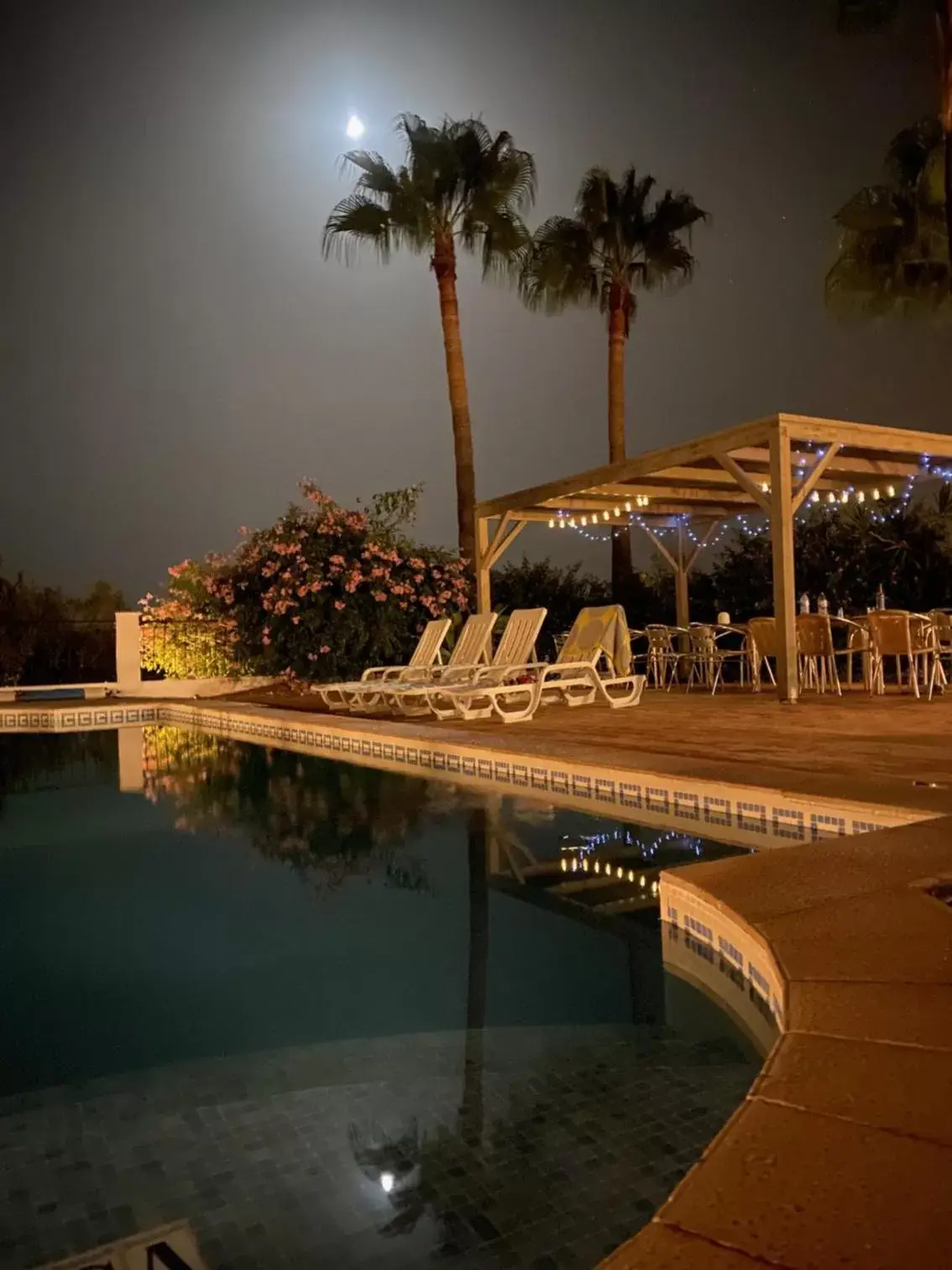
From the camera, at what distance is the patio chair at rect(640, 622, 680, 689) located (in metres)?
11.6

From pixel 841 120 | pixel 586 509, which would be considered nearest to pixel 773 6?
pixel 841 120

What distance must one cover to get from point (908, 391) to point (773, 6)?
413 inches

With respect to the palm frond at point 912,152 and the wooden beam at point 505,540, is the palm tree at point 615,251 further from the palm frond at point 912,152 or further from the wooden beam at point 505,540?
the wooden beam at point 505,540

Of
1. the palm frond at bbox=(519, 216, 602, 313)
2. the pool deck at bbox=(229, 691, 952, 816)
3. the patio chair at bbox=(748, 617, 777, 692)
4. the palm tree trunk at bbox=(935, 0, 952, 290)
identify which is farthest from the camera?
the palm frond at bbox=(519, 216, 602, 313)

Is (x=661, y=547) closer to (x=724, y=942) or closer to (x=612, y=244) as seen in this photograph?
(x=612, y=244)

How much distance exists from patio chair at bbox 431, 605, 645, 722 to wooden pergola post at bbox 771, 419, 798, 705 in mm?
1453

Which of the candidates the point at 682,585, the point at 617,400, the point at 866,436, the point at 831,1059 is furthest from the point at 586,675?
the point at 831,1059

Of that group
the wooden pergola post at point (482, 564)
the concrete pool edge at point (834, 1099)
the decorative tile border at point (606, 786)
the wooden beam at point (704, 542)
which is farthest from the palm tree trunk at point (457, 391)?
the concrete pool edge at point (834, 1099)

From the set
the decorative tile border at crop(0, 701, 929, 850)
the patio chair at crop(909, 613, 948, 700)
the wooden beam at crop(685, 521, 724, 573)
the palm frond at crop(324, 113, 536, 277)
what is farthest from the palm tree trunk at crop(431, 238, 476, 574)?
the patio chair at crop(909, 613, 948, 700)

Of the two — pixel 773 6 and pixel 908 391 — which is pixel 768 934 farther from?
pixel 908 391

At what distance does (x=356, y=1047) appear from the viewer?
2.65 metres

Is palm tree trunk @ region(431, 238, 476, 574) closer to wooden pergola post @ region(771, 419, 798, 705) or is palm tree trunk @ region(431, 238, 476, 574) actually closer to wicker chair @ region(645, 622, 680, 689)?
wicker chair @ region(645, 622, 680, 689)

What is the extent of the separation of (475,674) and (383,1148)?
294 inches

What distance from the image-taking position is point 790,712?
819 centimetres
